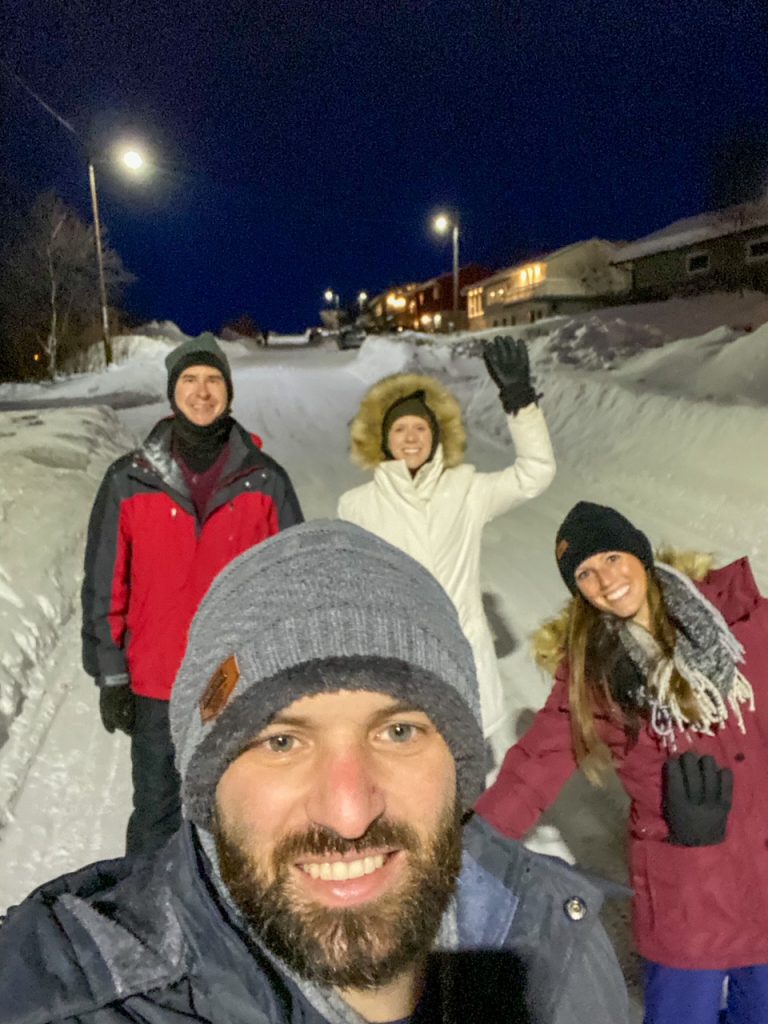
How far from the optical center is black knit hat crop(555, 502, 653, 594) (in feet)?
7.34

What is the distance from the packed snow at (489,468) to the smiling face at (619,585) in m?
1.33

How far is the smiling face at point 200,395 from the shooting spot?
9.26ft

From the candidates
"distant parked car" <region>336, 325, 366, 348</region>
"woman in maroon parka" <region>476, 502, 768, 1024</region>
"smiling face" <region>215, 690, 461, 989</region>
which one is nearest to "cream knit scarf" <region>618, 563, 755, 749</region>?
"woman in maroon parka" <region>476, 502, 768, 1024</region>

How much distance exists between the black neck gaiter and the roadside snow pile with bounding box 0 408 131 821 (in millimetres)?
1984

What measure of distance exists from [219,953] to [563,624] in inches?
64.5

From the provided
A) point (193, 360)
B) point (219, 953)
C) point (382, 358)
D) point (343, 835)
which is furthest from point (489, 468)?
point (382, 358)

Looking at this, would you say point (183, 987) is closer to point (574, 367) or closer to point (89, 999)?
point (89, 999)

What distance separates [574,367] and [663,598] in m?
14.0

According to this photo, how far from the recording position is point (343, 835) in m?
1.09

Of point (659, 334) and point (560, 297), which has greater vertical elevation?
point (560, 297)

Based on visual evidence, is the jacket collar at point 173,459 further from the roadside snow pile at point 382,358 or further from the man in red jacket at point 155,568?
the roadside snow pile at point 382,358

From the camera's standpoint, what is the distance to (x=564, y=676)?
225cm

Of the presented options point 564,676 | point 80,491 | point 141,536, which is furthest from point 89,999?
point 80,491

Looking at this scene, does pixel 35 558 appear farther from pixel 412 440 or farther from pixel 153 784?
pixel 412 440
